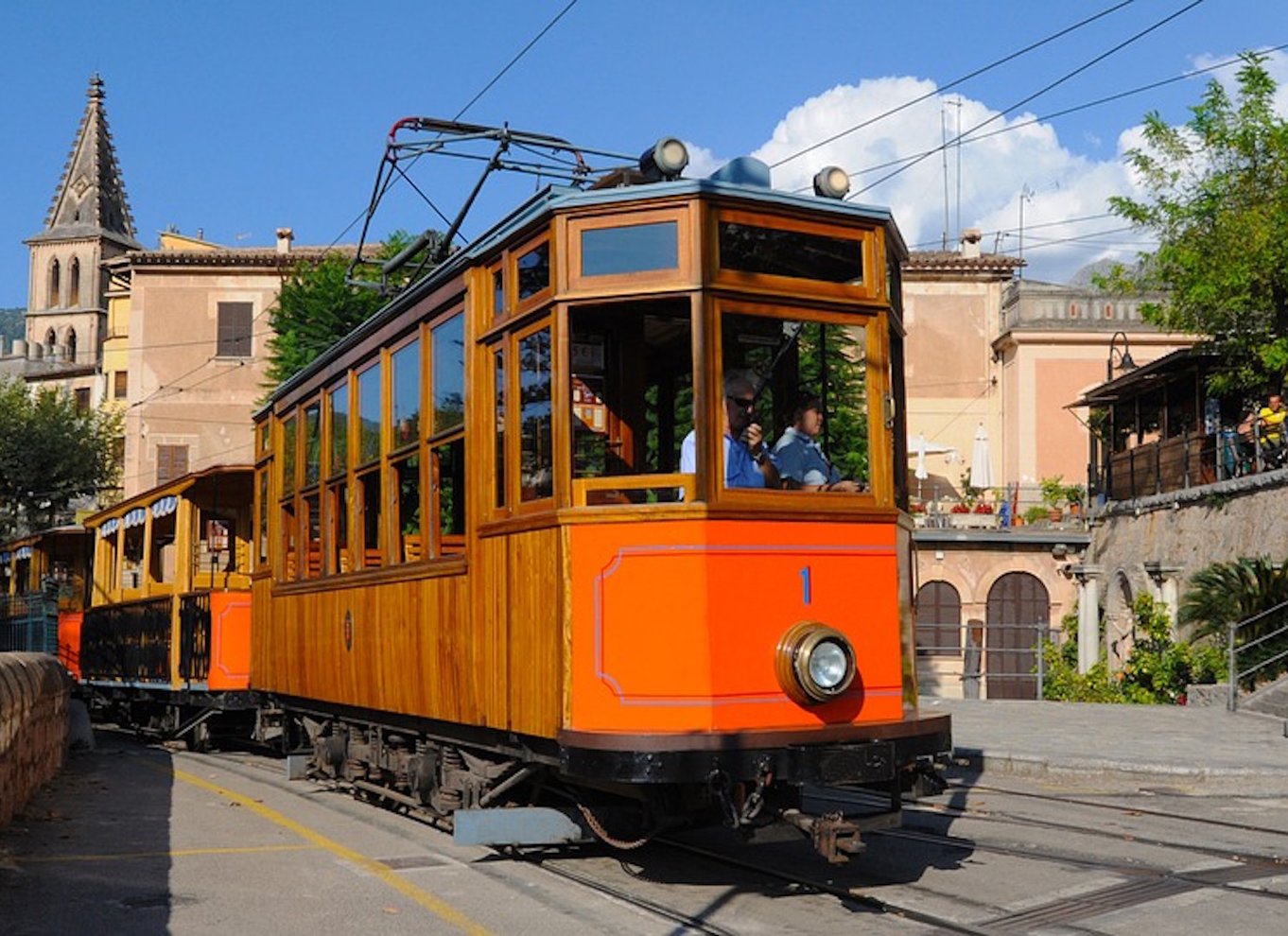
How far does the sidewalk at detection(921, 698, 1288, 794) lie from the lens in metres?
13.5

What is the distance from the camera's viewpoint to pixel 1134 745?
15641 millimetres

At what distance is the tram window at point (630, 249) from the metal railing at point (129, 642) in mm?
12319

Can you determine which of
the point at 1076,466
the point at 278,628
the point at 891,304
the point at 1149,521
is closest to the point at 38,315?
the point at 1076,466

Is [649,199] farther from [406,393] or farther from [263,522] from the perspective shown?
[263,522]

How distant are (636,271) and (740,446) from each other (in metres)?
1.00

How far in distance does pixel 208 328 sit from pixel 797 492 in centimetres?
4774

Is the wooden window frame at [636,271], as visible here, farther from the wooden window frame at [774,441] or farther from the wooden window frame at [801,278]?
the wooden window frame at [774,441]

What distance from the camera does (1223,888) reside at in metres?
7.90

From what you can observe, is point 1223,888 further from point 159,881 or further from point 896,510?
point 159,881

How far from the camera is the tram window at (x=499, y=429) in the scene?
8.38 m

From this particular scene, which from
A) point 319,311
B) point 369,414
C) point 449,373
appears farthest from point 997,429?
point 449,373

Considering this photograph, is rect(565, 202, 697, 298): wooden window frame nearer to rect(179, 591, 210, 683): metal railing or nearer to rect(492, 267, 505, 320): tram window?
rect(492, 267, 505, 320): tram window

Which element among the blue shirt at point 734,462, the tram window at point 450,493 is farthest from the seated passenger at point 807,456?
the tram window at point 450,493

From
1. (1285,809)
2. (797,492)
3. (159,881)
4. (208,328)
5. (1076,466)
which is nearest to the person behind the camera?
(797,492)
